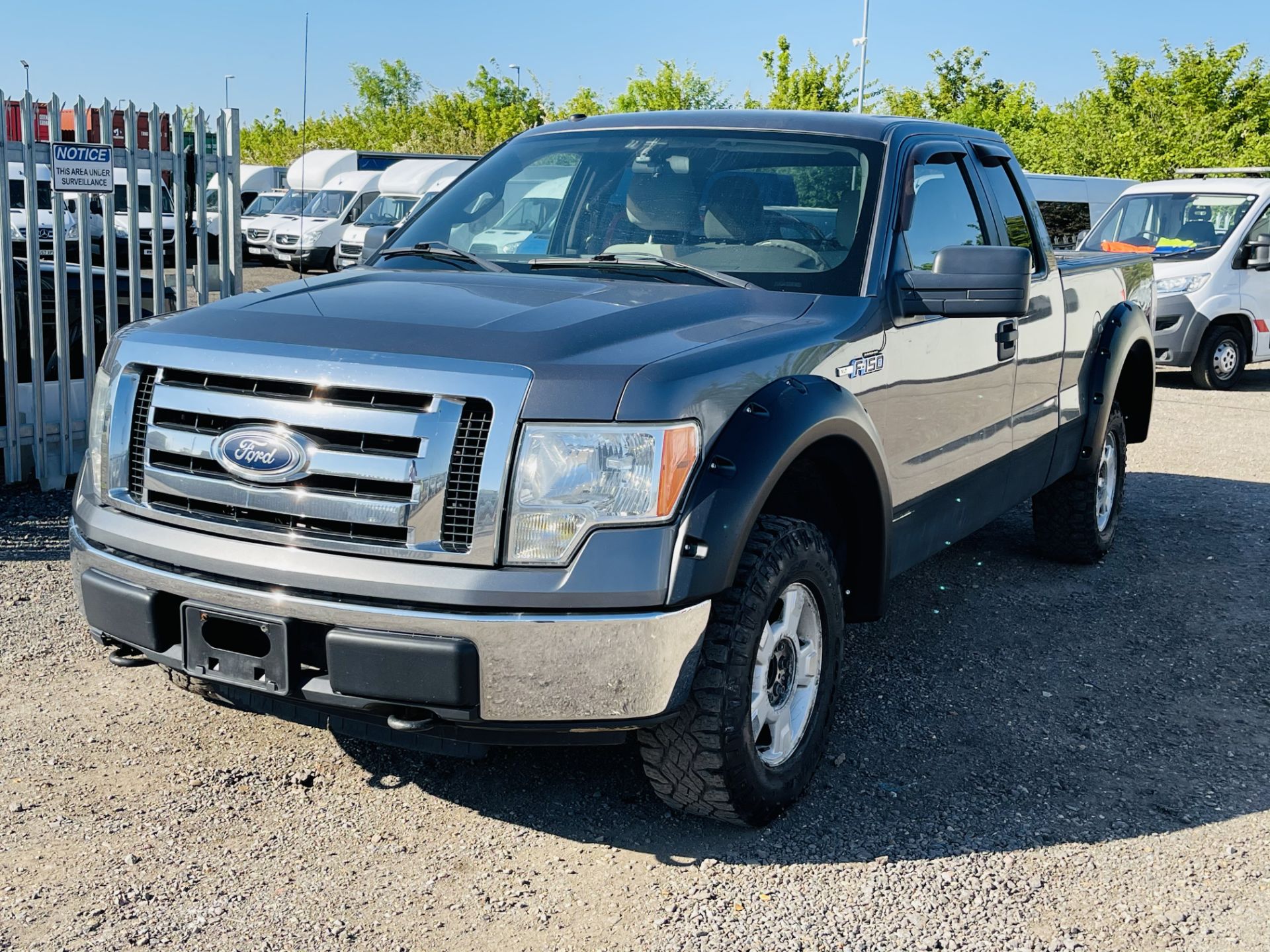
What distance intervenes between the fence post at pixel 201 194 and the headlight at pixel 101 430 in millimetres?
4429

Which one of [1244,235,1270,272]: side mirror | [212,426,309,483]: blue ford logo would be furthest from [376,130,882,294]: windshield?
[1244,235,1270,272]: side mirror

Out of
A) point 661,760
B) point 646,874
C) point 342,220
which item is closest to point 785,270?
point 661,760

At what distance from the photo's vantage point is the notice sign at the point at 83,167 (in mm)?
6957

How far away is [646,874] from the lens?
3.31 meters

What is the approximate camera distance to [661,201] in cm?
437

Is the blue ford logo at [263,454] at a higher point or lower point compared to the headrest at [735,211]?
lower

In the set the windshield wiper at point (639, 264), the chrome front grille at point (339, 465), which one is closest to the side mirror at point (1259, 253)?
the windshield wiper at point (639, 264)

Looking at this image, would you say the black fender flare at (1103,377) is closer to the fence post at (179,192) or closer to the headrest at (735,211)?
the headrest at (735,211)

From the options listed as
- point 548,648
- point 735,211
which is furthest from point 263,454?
point 735,211

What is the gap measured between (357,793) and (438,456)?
3.96ft

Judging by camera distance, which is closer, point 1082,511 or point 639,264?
point 639,264

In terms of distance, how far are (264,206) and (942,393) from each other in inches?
1117

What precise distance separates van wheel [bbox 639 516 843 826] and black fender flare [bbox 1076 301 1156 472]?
106 inches

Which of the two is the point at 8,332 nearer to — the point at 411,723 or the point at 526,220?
the point at 526,220
